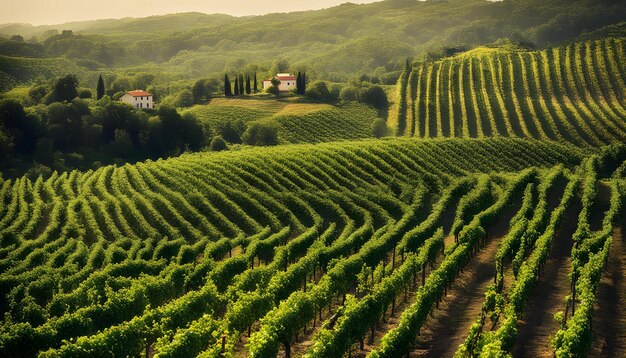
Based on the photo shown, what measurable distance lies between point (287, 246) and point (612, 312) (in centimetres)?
2305

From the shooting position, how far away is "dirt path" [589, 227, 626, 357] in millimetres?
A: 36781

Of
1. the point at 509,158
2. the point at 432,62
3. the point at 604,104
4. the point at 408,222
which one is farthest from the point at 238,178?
the point at 432,62

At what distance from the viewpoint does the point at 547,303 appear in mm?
43406

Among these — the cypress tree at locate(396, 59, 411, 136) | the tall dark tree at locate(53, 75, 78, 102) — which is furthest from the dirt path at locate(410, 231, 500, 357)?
the tall dark tree at locate(53, 75, 78, 102)

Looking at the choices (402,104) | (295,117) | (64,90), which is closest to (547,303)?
(295,117)

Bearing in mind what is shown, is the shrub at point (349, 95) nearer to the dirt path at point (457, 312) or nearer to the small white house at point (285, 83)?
the small white house at point (285, 83)

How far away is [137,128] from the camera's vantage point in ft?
392

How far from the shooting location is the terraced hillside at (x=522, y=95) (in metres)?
131

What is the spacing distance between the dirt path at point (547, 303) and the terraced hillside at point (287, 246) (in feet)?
4.49

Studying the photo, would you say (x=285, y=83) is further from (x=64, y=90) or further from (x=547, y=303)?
(x=547, y=303)

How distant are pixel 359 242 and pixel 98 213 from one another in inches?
1151

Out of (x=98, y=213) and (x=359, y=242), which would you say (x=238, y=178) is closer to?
(x=98, y=213)

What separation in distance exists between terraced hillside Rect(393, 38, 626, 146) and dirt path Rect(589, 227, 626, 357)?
75642 mm

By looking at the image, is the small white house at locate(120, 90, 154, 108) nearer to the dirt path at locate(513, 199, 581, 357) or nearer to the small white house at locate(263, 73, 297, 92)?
the small white house at locate(263, 73, 297, 92)
